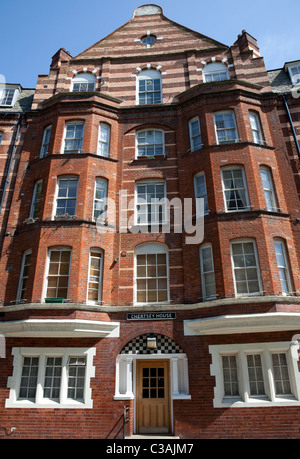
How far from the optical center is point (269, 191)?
45.0 feet

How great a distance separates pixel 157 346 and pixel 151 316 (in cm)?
109

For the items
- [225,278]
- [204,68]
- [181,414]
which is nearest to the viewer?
[181,414]

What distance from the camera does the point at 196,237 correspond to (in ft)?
42.2

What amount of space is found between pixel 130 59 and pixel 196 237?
1204 centimetres

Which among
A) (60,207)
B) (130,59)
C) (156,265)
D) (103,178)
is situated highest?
(130,59)

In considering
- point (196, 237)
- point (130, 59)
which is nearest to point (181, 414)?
point (196, 237)

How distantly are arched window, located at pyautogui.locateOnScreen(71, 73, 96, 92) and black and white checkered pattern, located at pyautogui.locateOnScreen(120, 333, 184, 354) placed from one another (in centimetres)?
1391

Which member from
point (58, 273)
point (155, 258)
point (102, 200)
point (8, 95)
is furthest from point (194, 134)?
point (8, 95)

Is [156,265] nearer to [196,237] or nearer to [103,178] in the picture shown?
[196,237]

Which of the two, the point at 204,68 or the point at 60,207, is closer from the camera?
the point at 60,207

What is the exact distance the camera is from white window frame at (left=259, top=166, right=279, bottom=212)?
13375mm

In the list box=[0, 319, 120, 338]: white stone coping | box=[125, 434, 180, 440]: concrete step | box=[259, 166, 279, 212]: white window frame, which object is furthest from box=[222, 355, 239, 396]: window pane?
box=[259, 166, 279, 212]: white window frame

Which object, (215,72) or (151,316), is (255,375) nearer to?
(151,316)

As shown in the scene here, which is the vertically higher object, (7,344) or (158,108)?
(158,108)
